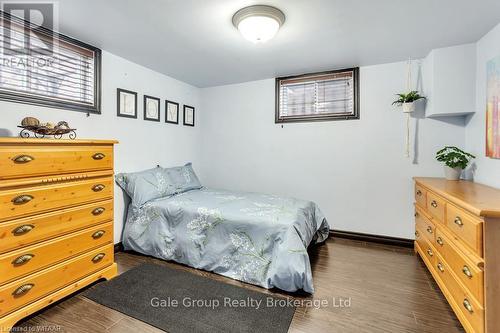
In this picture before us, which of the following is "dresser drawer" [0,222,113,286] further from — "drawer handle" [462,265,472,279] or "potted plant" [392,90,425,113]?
"potted plant" [392,90,425,113]

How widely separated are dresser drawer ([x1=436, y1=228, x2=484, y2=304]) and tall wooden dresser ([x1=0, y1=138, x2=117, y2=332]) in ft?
9.05

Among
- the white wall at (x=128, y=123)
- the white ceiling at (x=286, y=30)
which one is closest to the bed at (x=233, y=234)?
the white wall at (x=128, y=123)

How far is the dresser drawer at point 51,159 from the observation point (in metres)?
1.54

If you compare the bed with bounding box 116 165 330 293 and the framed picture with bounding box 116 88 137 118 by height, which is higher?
the framed picture with bounding box 116 88 137 118

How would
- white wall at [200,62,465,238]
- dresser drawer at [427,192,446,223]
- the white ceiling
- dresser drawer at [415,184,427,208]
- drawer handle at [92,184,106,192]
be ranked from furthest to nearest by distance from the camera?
white wall at [200,62,465,238], dresser drawer at [415,184,427,208], drawer handle at [92,184,106,192], dresser drawer at [427,192,446,223], the white ceiling

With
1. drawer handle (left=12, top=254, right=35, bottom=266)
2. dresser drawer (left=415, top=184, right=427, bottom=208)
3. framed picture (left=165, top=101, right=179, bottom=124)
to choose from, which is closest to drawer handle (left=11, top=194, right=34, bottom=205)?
drawer handle (left=12, top=254, right=35, bottom=266)

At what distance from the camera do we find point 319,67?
10.5 ft

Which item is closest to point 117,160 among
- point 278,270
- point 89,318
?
point 89,318

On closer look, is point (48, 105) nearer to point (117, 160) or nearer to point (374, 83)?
point (117, 160)

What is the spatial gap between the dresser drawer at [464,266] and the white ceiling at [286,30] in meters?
1.81

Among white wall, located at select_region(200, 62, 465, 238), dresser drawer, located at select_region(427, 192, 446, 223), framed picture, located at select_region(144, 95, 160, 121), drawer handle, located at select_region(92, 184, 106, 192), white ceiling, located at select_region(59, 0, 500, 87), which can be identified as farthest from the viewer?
framed picture, located at select_region(144, 95, 160, 121)

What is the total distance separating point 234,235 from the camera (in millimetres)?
2340

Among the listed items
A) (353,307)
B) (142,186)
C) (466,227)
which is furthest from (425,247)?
(142,186)

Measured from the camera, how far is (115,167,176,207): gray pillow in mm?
2779
